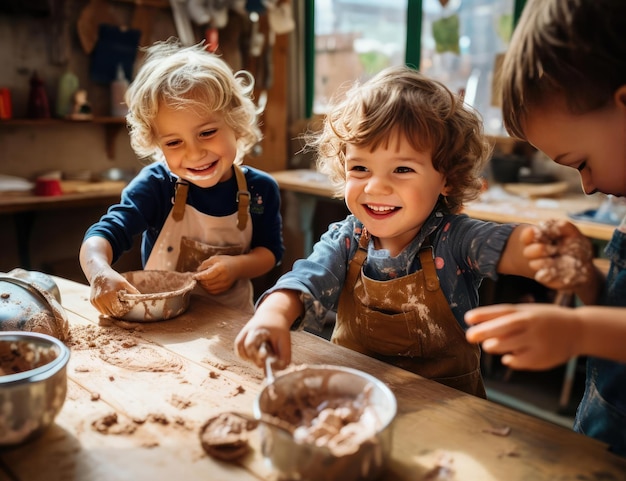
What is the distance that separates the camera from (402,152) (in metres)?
1.26

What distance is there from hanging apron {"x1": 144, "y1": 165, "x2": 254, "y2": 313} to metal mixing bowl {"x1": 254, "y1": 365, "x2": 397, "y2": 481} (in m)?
1.00

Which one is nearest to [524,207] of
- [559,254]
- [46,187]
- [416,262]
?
[416,262]

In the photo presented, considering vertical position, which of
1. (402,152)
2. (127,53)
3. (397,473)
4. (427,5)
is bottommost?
(397,473)

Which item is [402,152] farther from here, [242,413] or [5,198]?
[5,198]

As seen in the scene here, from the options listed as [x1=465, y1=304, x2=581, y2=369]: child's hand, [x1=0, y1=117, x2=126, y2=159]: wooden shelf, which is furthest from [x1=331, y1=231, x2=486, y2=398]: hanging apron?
[x1=0, y1=117, x2=126, y2=159]: wooden shelf

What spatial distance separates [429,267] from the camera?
133cm

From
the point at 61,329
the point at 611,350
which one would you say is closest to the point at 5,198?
the point at 61,329

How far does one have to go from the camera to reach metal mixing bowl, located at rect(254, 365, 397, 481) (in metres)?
0.75

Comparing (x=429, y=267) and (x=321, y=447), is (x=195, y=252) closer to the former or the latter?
(x=429, y=267)

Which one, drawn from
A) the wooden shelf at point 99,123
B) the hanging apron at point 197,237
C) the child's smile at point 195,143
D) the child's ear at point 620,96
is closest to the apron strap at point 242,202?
the hanging apron at point 197,237

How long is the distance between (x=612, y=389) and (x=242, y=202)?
122 cm

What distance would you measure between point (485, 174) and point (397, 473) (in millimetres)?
3096

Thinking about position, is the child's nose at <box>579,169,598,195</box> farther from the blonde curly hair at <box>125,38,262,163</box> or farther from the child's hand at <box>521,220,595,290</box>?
the blonde curly hair at <box>125,38,262,163</box>

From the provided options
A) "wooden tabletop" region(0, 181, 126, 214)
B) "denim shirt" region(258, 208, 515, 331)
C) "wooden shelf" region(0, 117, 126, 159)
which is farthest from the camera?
"wooden shelf" region(0, 117, 126, 159)
